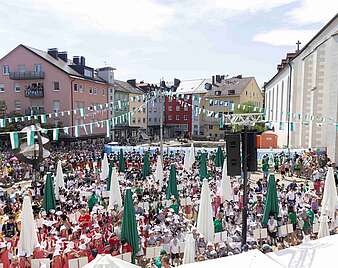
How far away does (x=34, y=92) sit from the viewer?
142 feet

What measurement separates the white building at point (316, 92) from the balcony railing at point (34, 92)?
28144mm

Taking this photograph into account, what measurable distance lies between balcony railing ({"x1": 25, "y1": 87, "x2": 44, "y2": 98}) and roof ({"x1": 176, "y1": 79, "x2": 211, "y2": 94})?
1140 inches

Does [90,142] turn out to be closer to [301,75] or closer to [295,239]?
[301,75]

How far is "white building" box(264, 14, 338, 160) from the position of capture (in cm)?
2505

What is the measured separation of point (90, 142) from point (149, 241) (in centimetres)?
3725

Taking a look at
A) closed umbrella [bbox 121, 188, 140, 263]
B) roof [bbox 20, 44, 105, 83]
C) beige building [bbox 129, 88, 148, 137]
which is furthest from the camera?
beige building [bbox 129, 88, 148, 137]

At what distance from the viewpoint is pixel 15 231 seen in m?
11.6

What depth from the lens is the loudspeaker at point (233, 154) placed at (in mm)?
8531

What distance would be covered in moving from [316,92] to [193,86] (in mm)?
37937

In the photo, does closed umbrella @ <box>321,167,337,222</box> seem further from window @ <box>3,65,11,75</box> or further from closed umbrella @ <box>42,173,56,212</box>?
window @ <box>3,65,11,75</box>

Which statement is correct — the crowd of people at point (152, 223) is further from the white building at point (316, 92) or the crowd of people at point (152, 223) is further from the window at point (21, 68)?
the window at point (21, 68)

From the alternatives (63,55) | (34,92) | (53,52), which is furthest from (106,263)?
(63,55)

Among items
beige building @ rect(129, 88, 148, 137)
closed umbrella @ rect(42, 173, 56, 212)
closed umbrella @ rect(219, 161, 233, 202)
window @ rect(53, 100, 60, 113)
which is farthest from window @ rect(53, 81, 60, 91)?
closed umbrella @ rect(219, 161, 233, 202)

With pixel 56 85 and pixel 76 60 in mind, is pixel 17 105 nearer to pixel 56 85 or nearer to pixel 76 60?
pixel 56 85
